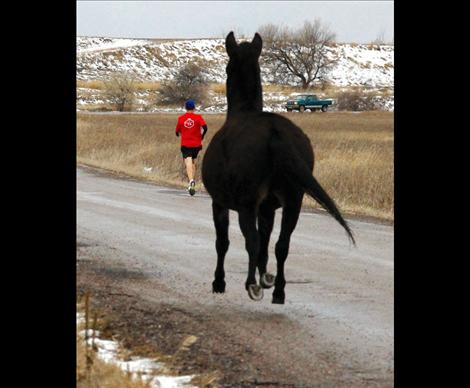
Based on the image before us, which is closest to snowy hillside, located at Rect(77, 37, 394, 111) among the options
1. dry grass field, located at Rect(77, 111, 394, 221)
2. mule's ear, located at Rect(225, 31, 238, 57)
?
dry grass field, located at Rect(77, 111, 394, 221)

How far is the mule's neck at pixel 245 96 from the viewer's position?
5324 millimetres

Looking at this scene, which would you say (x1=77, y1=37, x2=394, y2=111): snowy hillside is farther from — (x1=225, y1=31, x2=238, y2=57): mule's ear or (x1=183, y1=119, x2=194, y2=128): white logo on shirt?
(x1=225, y1=31, x2=238, y2=57): mule's ear

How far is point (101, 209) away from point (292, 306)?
9.00 meters

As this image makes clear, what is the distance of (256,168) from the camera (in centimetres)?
562

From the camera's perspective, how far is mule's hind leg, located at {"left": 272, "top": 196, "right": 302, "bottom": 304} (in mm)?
5637

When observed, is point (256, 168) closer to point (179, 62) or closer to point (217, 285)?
point (217, 285)

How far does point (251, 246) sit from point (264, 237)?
11 cm

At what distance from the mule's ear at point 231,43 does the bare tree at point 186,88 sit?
251 feet

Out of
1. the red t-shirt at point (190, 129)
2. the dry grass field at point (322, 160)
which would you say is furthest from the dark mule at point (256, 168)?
the dry grass field at point (322, 160)

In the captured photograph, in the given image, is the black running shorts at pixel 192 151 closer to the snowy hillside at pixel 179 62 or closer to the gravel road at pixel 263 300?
the gravel road at pixel 263 300

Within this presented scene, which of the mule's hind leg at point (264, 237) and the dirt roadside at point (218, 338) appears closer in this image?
the mule's hind leg at point (264, 237)

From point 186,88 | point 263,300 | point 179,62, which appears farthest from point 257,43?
point 179,62

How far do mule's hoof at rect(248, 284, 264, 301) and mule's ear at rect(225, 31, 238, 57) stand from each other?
1.31 metres
